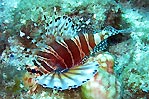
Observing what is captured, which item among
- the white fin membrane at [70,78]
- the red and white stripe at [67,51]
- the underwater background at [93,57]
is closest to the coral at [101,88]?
the underwater background at [93,57]

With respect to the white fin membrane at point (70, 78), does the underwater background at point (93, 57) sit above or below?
above

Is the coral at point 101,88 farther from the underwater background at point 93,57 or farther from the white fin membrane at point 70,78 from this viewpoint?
the white fin membrane at point 70,78

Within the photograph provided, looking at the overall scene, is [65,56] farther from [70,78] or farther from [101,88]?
[101,88]

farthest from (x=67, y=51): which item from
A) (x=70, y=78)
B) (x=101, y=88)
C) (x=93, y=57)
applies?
(x=101, y=88)

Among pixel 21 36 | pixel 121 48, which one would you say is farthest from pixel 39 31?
pixel 121 48

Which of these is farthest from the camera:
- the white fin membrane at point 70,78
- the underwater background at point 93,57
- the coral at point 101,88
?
the underwater background at point 93,57

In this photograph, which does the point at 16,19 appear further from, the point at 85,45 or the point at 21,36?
the point at 85,45

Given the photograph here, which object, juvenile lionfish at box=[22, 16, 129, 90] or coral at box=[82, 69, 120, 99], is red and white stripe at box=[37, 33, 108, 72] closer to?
juvenile lionfish at box=[22, 16, 129, 90]

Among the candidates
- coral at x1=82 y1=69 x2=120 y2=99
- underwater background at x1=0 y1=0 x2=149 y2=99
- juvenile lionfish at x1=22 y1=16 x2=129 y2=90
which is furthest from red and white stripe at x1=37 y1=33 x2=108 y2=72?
coral at x1=82 y1=69 x2=120 y2=99
